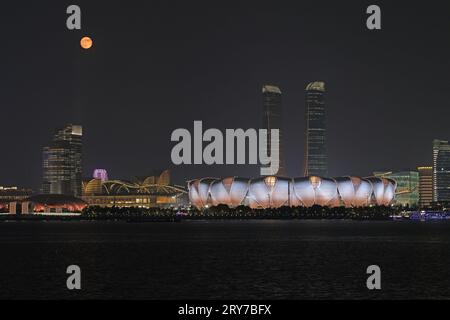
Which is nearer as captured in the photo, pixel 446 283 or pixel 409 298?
pixel 409 298

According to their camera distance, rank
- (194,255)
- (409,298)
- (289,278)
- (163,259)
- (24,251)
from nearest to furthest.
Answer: (409,298), (289,278), (163,259), (194,255), (24,251)

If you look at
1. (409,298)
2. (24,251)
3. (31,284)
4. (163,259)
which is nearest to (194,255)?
(163,259)

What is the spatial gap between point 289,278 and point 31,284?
587 inches

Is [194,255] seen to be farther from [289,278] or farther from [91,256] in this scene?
[289,278]
